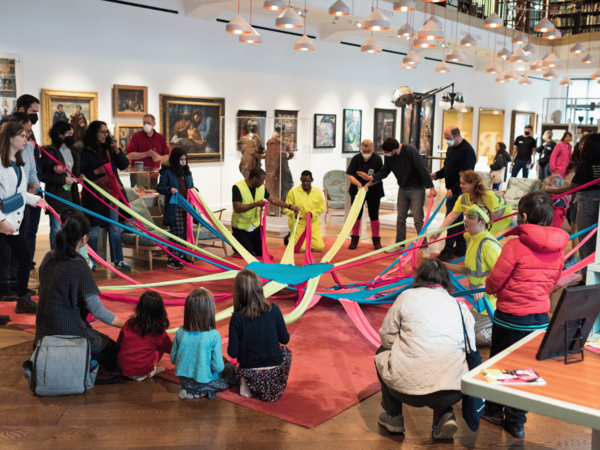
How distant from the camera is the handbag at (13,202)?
479 centimetres

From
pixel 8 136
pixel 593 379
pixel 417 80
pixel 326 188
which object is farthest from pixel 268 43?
pixel 593 379

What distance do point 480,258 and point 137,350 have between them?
2.52 meters

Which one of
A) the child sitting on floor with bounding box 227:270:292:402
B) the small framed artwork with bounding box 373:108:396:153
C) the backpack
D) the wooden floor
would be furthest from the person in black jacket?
the backpack

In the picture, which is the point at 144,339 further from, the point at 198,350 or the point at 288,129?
the point at 288,129

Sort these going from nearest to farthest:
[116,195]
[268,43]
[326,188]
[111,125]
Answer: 1. [116,195]
2. [111,125]
3. [326,188]
4. [268,43]

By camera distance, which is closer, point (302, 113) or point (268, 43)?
point (268, 43)

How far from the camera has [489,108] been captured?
20.7 m

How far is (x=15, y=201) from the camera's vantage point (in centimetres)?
486

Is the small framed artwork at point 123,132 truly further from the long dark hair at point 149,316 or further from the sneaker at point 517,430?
the sneaker at point 517,430

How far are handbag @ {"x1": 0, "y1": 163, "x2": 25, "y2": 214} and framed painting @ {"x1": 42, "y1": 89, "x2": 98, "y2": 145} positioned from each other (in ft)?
12.8

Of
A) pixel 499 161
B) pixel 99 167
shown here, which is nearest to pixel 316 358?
pixel 99 167

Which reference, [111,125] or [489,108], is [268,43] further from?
[489,108]

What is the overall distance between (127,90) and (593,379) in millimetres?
9127

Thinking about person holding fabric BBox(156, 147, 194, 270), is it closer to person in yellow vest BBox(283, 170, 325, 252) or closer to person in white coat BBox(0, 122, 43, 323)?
person in yellow vest BBox(283, 170, 325, 252)
